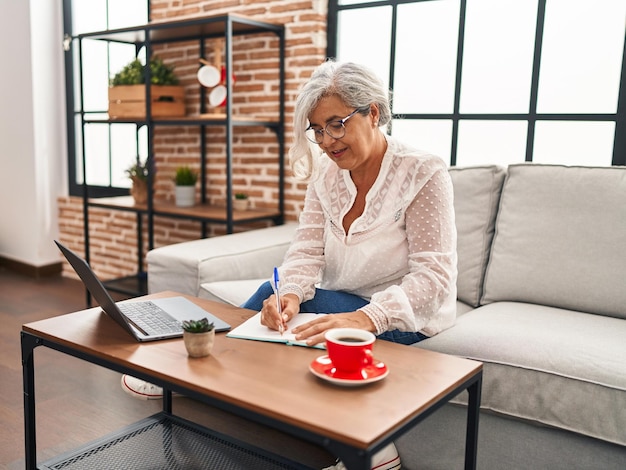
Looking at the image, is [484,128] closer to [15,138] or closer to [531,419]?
[531,419]

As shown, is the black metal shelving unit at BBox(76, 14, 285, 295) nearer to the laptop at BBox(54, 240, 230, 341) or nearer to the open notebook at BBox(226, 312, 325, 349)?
the laptop at BBox(54, 240, 230, 341)

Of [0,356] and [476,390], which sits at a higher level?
[476,390]

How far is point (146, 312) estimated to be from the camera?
1679mm

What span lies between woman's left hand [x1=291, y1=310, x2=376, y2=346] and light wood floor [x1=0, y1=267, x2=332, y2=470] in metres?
0.67

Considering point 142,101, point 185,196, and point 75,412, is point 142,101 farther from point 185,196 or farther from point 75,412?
point 75,412

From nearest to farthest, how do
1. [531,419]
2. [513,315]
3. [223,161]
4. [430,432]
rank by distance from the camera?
[531,419] < [430,432] < [513,315] < [223,161]

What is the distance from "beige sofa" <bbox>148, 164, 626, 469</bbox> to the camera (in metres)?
1.63

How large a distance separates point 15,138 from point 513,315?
3.75 m

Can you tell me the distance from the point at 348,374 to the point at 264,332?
0.35 m

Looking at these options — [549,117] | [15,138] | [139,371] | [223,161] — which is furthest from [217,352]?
[15,138]

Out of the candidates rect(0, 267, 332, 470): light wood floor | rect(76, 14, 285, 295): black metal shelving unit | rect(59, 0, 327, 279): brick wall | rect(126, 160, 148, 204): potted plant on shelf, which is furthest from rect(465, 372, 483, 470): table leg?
rect(126, 160, 148, 204): potted plant on shelf

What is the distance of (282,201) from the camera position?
3.43 m

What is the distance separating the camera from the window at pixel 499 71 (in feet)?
8.29

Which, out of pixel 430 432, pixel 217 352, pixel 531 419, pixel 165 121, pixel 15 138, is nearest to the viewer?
pixel 217 352
